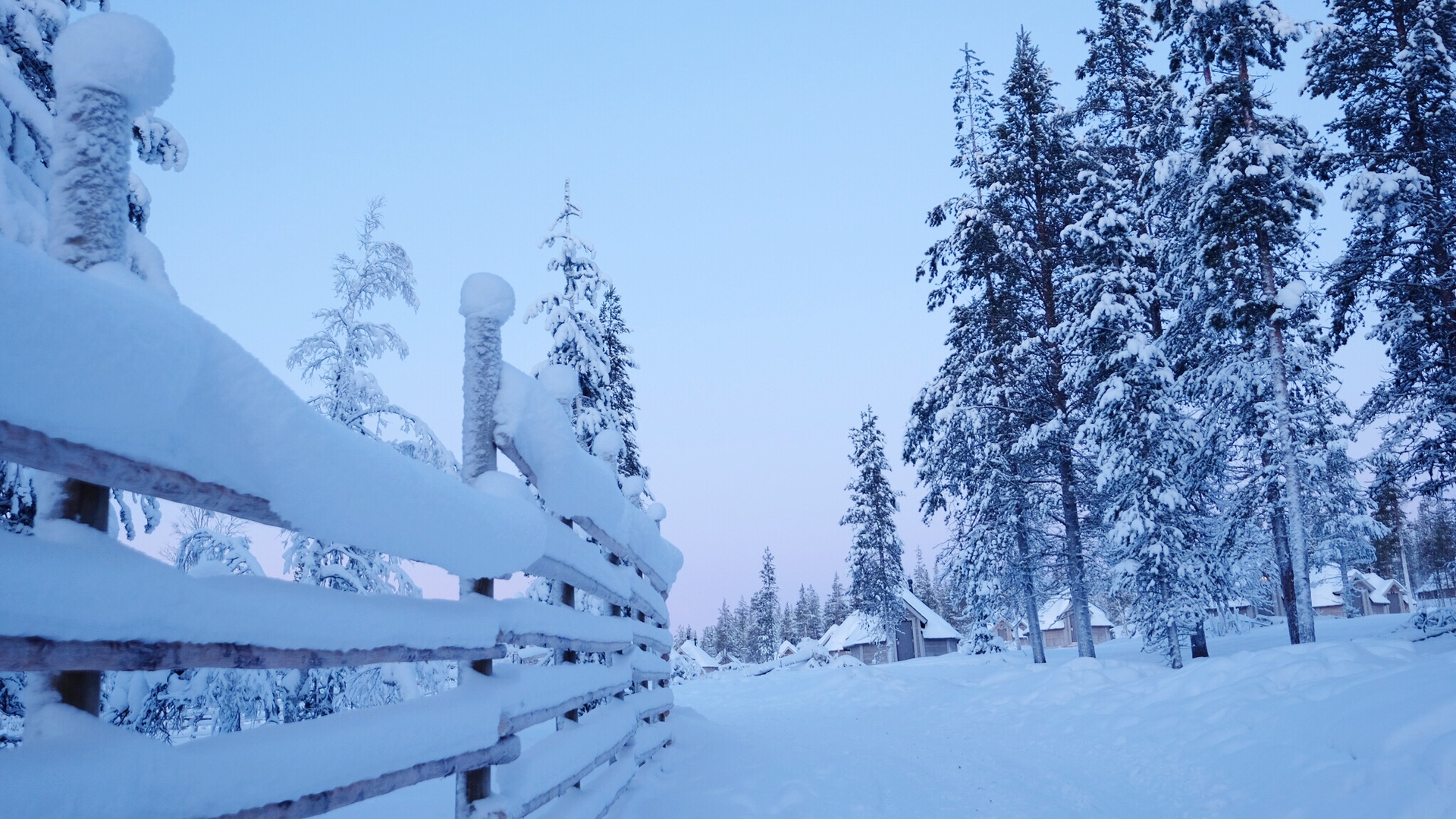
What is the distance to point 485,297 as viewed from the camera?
3.41 m

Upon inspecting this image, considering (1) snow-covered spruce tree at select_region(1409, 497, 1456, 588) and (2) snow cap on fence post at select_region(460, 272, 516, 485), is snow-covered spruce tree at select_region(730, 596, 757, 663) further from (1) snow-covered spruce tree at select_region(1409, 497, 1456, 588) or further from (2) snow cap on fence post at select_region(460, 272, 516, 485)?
(2) snow cap on fence post at select_region(460, 272, 516, 485)

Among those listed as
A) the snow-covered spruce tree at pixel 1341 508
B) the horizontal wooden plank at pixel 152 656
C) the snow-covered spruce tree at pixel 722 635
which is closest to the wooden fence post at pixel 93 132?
the horizontal wooden plank at pixel 152 656

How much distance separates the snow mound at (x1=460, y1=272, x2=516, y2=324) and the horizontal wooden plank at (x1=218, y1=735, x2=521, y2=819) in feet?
5.70

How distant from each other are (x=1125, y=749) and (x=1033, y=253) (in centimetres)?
1362

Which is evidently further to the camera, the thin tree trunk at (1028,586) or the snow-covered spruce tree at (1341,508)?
the thin tree trunk at (1028,586)

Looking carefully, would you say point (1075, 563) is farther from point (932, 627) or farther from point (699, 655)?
point (699, 655)

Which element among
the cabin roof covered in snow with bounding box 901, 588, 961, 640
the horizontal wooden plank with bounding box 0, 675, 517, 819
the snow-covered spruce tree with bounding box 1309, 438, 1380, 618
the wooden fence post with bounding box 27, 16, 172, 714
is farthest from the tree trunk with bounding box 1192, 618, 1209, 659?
the cabin roof covered in snow with bounding box 901, 588, 961, 640

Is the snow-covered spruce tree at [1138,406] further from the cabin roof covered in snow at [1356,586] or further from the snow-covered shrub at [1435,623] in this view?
the cabin roof covered in snow at [1356,586]

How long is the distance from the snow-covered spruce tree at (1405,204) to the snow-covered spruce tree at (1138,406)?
10.7ft

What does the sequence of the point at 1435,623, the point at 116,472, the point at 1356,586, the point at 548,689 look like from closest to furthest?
the point at 116,472 → the point at 548,689 → the point at 1435,623 → the point at 1356,586

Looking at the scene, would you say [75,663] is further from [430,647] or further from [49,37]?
[49,37]

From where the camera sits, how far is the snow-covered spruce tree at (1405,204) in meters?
14.0

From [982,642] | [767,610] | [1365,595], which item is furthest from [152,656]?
[1365,595]

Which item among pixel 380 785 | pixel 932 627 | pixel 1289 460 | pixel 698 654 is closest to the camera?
pixel 380 785
